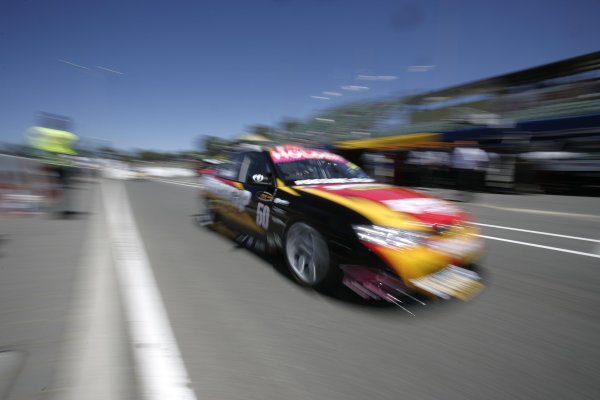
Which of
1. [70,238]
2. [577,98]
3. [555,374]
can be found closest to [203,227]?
[70,238]

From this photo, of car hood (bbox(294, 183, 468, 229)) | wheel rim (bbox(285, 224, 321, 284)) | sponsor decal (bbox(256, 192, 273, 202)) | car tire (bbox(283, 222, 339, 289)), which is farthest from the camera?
sponsor decal (bbox(256, 192, 273, 202))

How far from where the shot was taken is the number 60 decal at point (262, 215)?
3639 mm

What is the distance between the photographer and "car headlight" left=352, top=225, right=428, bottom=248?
252cm

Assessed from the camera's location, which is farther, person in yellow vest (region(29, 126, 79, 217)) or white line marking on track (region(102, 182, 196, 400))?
person in yellow vest (region(29, 126, 79, 217))

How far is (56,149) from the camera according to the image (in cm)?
647

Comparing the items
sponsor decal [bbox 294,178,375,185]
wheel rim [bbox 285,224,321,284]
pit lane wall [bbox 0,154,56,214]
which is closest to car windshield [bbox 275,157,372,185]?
sponsor decal [bbox 294,178,375,185]

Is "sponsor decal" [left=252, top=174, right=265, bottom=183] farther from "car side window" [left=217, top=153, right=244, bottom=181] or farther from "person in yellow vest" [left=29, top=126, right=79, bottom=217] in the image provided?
"person in yellow vest" [left=29, top=126, right=79, bottom=217]

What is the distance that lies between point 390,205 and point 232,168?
269cm

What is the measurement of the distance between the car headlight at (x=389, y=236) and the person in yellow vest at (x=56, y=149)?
6.53 metres

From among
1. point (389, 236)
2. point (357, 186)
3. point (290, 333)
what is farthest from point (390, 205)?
point (290, 333)

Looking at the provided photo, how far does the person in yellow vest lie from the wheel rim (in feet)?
18.5

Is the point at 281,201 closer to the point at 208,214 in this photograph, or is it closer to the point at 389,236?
the point at 389,236

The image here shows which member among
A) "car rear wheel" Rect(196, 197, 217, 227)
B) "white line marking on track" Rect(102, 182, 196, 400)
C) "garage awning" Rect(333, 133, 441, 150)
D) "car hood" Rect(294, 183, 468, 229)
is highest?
"garage awning" Rect(333, 133, 441, 150)

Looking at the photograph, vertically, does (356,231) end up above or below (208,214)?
above
